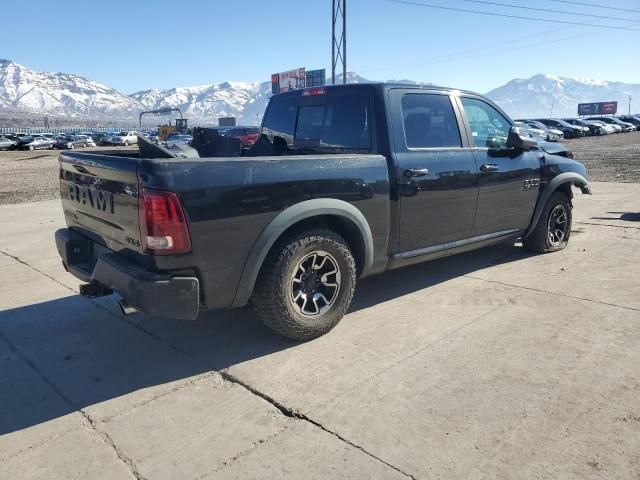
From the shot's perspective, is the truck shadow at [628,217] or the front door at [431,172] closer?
the front door at [431,172]

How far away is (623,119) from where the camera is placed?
54.2 meters

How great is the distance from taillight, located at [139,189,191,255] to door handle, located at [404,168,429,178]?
189 centimetres

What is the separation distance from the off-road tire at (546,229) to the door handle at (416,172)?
2194 millimetres

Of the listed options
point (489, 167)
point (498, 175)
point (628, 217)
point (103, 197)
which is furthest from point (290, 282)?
point (628, 217)

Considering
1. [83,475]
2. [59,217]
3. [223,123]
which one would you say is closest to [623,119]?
[59,217]

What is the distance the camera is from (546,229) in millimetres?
5715

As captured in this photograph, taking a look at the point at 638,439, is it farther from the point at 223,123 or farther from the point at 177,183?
the point at 223,123

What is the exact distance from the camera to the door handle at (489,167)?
461 centimetres

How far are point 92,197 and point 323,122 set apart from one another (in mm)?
1995

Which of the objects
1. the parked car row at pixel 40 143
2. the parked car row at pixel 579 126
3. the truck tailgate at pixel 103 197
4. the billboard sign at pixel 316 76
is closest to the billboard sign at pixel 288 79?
the billboard sign at pixel 316 76

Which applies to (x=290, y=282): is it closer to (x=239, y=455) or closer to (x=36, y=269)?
(x=239, y=455)

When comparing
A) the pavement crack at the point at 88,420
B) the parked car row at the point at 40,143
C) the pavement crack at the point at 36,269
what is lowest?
the pavement crack at the point at 88,420

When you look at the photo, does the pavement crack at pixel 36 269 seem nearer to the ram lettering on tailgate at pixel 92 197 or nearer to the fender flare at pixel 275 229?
the ram lettering on tailgate at pixel 92 197

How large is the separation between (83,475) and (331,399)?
1.29m
